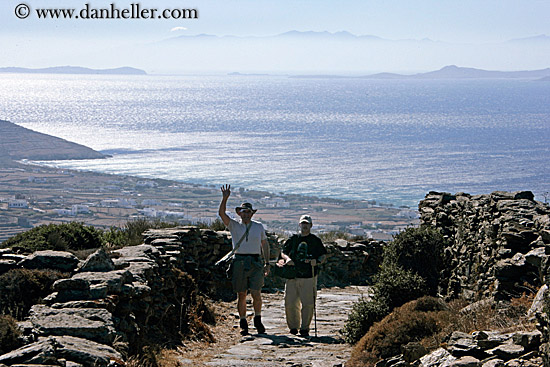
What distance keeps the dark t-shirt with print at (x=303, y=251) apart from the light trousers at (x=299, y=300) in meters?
0.15

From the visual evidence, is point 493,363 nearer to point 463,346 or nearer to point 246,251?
point 463,346

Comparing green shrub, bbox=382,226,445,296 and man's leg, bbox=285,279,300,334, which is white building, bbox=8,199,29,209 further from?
→ man's leg, bbox=285,279,300,334

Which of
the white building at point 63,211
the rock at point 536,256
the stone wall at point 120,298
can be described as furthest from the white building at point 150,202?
the rock at point 536,256

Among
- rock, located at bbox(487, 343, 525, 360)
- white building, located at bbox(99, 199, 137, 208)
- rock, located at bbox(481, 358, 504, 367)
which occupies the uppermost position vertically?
rock, located at bbox(487, 343, 525, 360)

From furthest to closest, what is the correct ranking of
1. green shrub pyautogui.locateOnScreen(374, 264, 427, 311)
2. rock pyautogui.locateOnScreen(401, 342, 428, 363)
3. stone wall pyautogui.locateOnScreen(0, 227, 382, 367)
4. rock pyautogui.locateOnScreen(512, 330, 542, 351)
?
green shrub pyautogui.locateOnScreen(374, 264, 427, 311) → rock pyautogui.locateOnScreen(401, 342, 428, 363) → stone wall pyautogui.locateOnScreen(0, 227, 382, 367) → rock pyautogui.locateOnScreen(512, 330, 542, 351)

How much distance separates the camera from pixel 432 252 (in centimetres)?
1338

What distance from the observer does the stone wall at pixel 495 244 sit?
31.6 ft

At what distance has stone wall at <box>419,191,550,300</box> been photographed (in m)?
9.64

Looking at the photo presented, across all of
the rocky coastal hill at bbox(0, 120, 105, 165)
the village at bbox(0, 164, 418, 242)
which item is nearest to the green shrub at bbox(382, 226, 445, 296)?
the village at bbox(0, 164, 418, 242)

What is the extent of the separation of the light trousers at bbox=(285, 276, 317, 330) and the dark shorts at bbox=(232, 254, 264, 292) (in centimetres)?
61

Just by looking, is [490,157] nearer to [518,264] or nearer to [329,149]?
[329,149]

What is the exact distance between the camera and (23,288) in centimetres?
884

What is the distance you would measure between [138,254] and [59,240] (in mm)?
2551

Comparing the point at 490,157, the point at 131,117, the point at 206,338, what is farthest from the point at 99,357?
the point at 131,117
